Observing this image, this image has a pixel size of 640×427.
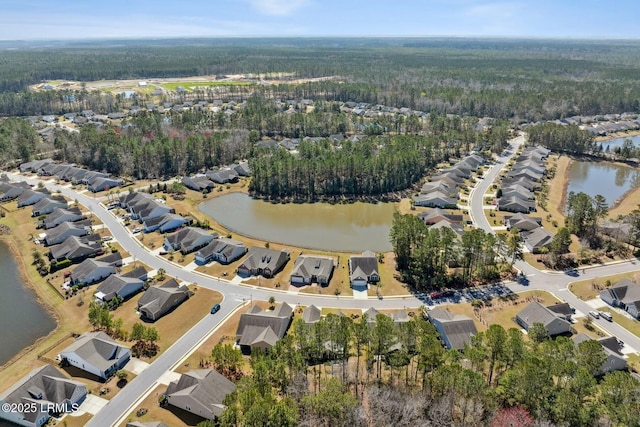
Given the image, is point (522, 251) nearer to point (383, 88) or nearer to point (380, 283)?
point (380, 283)

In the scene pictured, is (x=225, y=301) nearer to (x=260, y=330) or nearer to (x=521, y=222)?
(x=260, y=330)

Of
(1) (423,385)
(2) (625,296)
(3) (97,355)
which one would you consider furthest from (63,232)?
(2) (625,296)

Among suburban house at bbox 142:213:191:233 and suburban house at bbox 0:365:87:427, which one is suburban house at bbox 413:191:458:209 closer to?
suburban house at bbox 142:213:191:233

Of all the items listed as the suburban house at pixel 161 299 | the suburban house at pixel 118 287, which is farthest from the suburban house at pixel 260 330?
the suburban house at pixel 118 287

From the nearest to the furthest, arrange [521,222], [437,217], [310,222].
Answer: [521,222]
[437,217]
[310,222]

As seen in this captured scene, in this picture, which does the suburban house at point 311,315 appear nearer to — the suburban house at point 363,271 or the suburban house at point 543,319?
the suburban house at point 363,271

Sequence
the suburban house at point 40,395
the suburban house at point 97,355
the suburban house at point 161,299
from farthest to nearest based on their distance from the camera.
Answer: the suburban house at point 161,299 → the suburban house at point 97,355 → the suburban house at point 40,395

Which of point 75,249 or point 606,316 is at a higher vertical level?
point 75,249
